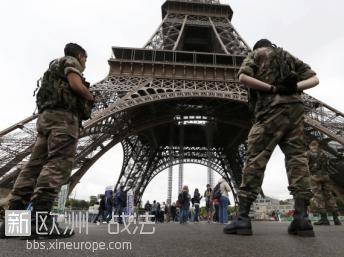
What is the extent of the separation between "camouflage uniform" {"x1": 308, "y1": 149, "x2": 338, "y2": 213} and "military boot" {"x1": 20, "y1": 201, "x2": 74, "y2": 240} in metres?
7.21

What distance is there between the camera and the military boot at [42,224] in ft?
10.3

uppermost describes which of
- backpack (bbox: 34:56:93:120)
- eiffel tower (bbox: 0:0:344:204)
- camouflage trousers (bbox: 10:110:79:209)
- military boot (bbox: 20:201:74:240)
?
eiffel tower (bbox: 0:0:344:204)

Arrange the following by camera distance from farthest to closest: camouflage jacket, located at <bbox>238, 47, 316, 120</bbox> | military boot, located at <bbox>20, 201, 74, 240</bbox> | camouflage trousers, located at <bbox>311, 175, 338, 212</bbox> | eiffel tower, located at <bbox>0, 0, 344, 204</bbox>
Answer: eiffel tower, located at <bbox>0, 0, 344, 204</bbox> < camouflage trousers, located at <bbox>311, 175, 338, 212</bbox> < camouflage jacket, located at <bbox>238, 47, 316, 120</bbox> < military boot, located at <bbox>20, 201, 74, 240</bbox>

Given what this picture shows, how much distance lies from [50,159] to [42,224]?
67cm

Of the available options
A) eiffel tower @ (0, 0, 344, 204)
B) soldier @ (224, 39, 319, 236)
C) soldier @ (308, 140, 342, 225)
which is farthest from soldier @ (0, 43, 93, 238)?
eiffel tower @ (0, 0, 344, 204)

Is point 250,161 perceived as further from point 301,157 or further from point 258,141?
point 301,157

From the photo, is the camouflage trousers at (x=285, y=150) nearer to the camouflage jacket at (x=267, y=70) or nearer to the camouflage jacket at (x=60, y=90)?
the camouflage jacket at (x=267, y=70)

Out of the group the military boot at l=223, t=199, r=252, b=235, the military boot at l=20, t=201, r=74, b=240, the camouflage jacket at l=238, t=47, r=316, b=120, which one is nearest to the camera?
the military boot at l=20, t=201, r=74, b=240

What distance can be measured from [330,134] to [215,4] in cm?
1762

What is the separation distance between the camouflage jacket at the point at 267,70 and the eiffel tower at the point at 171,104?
13.6m

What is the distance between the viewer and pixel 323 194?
882 cm

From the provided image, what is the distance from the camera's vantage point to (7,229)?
3174mm

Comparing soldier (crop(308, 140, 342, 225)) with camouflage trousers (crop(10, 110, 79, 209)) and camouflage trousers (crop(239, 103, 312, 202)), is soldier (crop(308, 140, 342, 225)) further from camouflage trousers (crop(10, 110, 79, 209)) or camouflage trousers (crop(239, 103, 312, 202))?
camouflage trousers (crop(10, 110, 79, 209))

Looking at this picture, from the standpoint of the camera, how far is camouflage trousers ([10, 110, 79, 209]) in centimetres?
331
